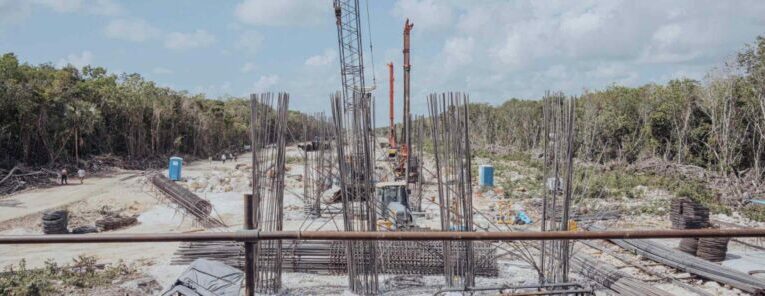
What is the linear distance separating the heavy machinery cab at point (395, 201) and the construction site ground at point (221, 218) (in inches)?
25.8

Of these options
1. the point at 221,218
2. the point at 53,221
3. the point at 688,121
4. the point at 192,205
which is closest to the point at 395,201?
the point at 221,218

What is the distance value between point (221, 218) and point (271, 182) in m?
5.74

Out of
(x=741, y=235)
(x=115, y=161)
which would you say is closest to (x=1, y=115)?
(x=115, y=161)

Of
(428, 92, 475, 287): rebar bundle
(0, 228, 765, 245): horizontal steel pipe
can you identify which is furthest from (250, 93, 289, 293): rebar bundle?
(0, 228, 765, 245): horizontal steel pipe

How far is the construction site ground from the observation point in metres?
6.56

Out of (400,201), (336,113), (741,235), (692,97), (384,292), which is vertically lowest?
(384,292)

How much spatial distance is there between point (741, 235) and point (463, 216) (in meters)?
3.77

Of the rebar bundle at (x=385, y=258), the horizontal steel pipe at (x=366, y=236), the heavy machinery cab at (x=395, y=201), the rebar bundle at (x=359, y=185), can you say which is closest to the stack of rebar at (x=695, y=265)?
the rebar bundle at (x=385, y=258)

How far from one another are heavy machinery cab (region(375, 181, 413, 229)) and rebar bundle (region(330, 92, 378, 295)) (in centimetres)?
247

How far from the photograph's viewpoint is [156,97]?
2358 cm

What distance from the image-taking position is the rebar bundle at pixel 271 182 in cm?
563

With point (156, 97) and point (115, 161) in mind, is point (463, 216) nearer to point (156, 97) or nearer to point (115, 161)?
point (115, 161)

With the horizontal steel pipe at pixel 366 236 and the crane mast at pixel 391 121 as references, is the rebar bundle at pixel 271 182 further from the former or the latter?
the crane mast at pixel 391 121

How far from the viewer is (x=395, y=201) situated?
10.1 metres
